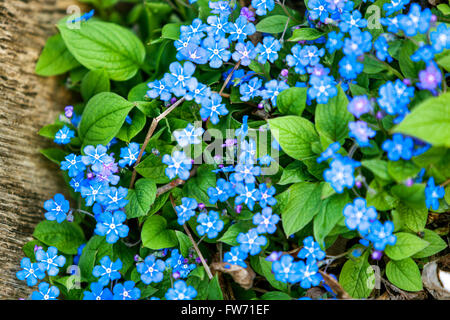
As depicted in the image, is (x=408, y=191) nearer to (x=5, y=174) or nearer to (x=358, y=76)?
(x=358, y=76)

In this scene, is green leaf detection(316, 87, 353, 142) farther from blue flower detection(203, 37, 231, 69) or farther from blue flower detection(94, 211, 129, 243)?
blue flower detection(94, 211, 129, 243)

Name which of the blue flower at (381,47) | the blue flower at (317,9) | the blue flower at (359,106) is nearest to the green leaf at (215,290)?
the blue flower at (359,106)

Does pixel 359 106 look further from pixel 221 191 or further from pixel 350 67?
pixel 221 191

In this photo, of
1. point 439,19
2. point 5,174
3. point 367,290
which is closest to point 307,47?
point 439,19

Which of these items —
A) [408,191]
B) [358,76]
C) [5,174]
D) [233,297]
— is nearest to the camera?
[408,191]

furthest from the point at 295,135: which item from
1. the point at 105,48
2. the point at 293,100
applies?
the point at 105,48

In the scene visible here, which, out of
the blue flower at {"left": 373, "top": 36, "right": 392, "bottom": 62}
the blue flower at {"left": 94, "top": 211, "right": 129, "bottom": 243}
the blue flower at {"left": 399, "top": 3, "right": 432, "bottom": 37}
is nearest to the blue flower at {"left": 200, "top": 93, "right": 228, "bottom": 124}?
the blue flower at {"left": 94, "top": 211, "right": 129, "bottom": 243}
